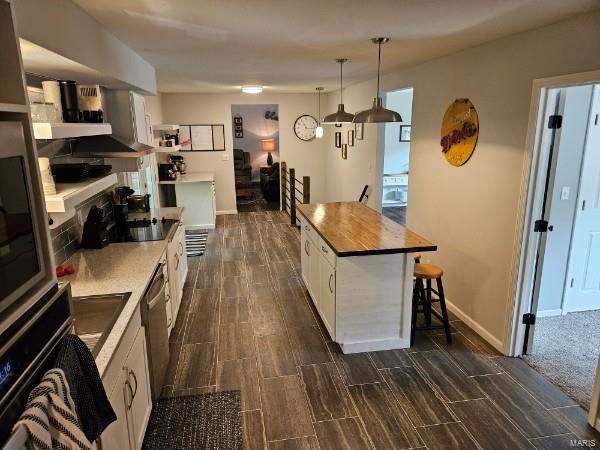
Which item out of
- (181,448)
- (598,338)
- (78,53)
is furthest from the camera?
(598,338)

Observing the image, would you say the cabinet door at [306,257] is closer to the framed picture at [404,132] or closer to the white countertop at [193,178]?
the white countertop at [193,178]

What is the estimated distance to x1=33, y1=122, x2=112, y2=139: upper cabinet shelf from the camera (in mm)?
1579

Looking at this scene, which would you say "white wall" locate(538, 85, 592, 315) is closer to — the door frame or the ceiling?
the door frame

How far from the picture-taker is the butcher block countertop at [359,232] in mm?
2902

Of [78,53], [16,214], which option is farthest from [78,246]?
[16,214]

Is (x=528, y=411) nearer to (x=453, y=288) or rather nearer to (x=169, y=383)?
(x=453, y=288)

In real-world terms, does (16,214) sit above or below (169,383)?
above

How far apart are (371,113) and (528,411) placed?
225cm

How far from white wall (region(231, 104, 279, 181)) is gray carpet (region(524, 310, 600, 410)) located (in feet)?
29.0

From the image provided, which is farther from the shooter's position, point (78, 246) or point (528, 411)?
point (78, 246)

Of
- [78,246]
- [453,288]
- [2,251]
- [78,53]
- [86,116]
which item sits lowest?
[453,288]

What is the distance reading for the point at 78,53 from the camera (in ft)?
6.81

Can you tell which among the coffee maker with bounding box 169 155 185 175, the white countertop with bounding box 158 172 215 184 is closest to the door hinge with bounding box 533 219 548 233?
the white countertop with bounding box 158 172 215 184

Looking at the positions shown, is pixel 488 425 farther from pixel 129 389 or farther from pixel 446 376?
pixel 129 389
